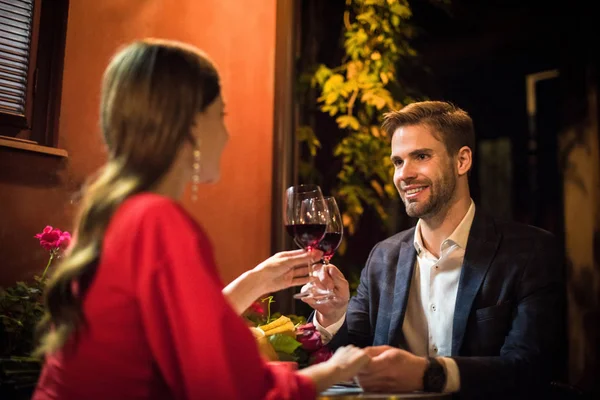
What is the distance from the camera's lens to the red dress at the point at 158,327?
2.56ft

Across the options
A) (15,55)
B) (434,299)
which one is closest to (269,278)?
(434,299)

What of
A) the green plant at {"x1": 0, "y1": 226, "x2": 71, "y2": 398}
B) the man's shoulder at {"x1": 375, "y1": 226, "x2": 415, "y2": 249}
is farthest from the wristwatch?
the green plant at {"x1": 0, "y1": 226, "x2": 71, "y2": 398}

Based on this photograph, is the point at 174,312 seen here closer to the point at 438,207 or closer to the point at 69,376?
the point at 69,376

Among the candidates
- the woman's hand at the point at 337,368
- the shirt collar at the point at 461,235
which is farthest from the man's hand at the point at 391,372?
the shirt collar at the point at 461,235

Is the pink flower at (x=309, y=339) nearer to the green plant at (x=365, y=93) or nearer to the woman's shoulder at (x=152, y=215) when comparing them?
the woman's shoulder at (x=152, y=215)

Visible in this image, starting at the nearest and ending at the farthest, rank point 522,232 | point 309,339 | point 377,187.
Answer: point 309,339
point 522,232
point 377,187

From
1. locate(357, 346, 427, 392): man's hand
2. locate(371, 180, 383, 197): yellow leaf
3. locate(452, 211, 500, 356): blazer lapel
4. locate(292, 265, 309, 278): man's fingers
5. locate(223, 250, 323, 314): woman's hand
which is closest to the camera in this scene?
locate(357, 346, 427, 392): man's hand

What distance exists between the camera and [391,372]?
1230 millimetres

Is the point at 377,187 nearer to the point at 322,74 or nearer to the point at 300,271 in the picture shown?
the point at 322,74

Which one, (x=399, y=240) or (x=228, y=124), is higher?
(x=228, y=124)

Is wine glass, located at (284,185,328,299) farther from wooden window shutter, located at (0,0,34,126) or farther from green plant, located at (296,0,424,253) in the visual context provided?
green plant, located at (296,0,424,253)

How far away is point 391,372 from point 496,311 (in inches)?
24.0

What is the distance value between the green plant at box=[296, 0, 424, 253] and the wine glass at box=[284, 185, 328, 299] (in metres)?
1.56

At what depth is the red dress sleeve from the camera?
774 mm
